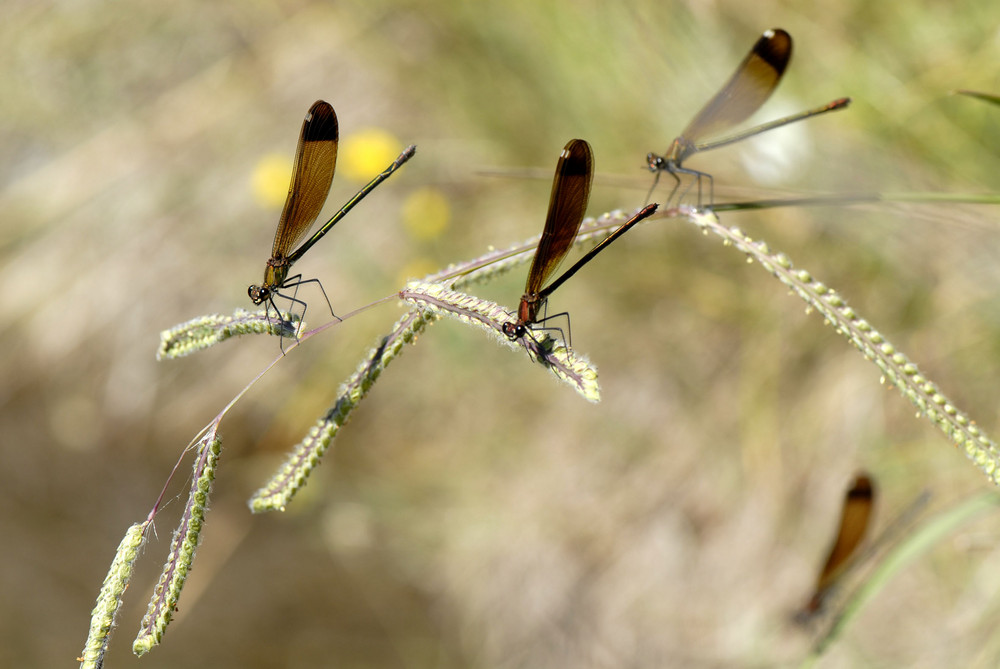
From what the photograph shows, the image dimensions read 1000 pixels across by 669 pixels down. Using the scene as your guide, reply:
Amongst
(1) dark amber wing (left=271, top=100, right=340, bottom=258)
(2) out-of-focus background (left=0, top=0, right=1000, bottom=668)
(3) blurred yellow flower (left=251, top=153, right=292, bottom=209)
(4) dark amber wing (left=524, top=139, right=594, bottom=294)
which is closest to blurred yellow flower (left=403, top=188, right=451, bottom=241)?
(2) out-of-focus background (left=0, top=0, right=1000, bottom=668)

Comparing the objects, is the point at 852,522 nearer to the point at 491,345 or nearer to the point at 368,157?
the point at 368,157

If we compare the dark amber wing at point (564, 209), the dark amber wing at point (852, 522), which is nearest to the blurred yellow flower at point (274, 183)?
the dark amber wing at point (564, 209)

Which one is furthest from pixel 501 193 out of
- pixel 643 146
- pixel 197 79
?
pixel 197 79

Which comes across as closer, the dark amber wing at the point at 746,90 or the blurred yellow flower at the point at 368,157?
the dark amber wing at the point at 746,90

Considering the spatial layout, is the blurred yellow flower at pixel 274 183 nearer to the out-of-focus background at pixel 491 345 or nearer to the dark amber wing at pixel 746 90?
the out-of-focus background at pixel 491 345

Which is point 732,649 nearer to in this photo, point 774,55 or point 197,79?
point 774,55

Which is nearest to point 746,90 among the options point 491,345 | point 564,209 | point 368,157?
point 564,209

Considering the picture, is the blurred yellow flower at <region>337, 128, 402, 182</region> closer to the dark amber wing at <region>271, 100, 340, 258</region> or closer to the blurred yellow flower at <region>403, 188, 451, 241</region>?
the blurred yellow flower at <region>403, 188, 451, 241</region>
